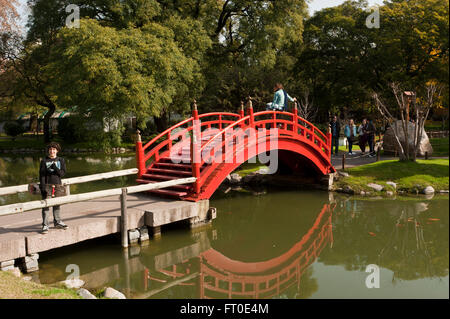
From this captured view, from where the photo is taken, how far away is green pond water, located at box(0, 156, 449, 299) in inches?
261

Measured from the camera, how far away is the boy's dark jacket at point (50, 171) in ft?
23.2

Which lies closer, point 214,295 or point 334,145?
point 214,295

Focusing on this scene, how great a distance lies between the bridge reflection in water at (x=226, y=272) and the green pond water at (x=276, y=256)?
2cm

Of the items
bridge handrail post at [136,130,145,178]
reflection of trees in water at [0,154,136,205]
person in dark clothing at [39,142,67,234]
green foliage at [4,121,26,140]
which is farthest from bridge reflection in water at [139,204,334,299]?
green foliage at [4,121,26,140]

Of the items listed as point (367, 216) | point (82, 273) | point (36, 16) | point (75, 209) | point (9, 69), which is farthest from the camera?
point (9, 69)

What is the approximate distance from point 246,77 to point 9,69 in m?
19.9

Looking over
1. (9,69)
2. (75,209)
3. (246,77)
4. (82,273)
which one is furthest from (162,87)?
(9,69)

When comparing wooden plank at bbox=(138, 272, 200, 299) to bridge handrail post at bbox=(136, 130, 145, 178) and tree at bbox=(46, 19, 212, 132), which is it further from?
tree at bbox=(46, 19, 212, 132)

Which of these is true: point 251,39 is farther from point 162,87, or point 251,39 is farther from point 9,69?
point 9,69

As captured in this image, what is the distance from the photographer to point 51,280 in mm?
6738

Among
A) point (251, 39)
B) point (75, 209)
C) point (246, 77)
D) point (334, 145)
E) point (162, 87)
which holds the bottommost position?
point (75, 209)

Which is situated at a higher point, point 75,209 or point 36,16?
point 36,16

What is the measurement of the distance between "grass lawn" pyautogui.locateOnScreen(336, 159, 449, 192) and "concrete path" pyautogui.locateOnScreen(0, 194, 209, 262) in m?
6.55

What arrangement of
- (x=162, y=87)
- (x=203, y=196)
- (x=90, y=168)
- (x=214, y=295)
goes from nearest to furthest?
(x=214, y=295), (x=203, y=196), (x=162, y=87), (x=90, y=168)
